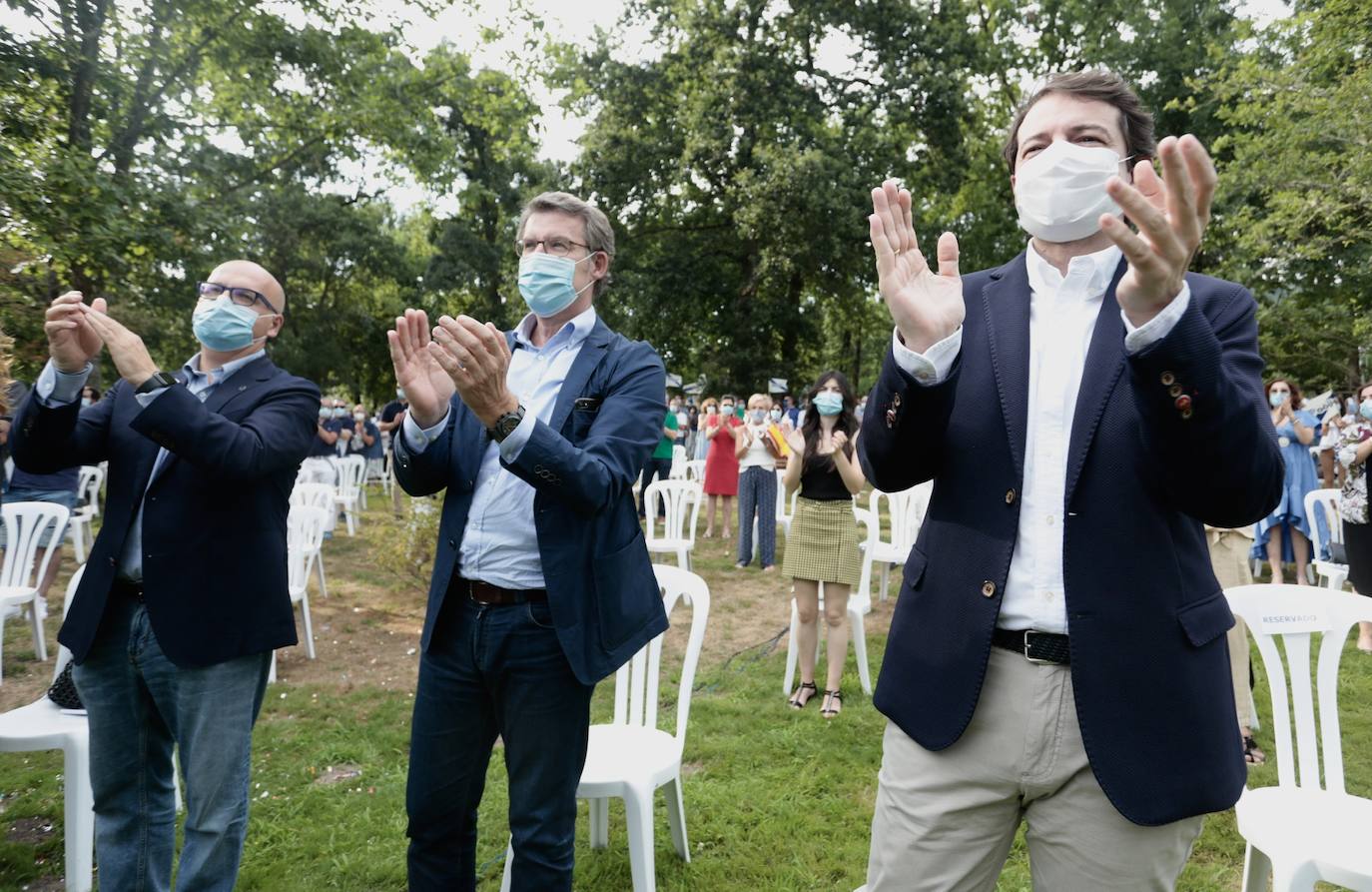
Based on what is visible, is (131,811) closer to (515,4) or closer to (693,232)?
(515,4)

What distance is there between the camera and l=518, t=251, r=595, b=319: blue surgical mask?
8.36 feet

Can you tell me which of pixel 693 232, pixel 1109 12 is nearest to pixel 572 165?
pixel 693 232

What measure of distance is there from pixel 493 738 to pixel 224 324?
163 centimetres

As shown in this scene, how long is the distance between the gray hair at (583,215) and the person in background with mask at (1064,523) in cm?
134

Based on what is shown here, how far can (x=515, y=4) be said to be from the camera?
15.9 metres

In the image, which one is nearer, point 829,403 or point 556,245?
point 556,245

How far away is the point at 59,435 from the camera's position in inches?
100

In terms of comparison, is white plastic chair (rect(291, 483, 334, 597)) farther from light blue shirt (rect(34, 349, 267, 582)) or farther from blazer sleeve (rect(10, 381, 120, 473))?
light blue shirt (rect(34, 349, 267, 582))

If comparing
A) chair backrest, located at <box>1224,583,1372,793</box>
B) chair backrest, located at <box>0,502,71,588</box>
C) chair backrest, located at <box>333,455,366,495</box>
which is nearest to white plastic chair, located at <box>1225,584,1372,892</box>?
chair backrest, located at <box>1224,583,1372,793</box>

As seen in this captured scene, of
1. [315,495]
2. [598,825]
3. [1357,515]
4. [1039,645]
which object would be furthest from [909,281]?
[315,495]

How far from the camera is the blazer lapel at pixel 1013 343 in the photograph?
1.57 meters

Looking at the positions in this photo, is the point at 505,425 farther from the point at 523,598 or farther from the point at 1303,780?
the point at 1303,780

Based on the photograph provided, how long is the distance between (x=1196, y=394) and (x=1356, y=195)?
13.6m

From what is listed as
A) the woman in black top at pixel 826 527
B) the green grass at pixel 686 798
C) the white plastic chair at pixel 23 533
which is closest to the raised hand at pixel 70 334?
the green grass at pixel 686 798
